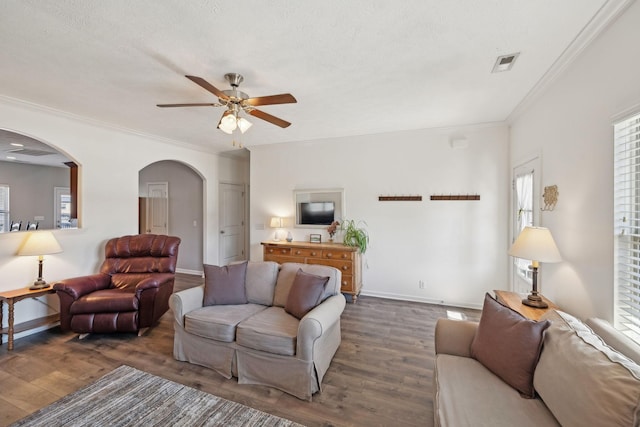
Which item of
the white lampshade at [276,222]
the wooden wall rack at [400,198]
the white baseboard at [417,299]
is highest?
the wooden wall rack at [400,198]

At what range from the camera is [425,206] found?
4180mm

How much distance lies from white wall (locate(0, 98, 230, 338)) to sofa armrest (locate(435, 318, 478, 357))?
4417mm

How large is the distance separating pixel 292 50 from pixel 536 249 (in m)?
2.42

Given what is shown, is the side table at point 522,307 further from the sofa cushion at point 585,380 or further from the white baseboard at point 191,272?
the white baseboard at point 191,272

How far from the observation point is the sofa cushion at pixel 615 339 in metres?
1.28

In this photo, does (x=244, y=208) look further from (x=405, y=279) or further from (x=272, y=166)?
(x=405, y=279)

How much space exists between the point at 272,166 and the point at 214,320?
336 centimetres

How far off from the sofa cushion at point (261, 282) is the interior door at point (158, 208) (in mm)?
4238

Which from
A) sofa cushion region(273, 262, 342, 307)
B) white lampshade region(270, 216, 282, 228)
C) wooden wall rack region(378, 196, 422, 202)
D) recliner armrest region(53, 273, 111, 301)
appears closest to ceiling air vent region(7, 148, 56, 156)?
recliner armrest region(53, 273, 111, 301)

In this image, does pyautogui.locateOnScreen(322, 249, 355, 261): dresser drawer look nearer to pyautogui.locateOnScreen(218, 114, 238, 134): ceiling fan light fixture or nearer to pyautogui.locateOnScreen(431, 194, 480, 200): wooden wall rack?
pyautogui.locateOnScreen(431, 194, 480, 200): wooden wall rack

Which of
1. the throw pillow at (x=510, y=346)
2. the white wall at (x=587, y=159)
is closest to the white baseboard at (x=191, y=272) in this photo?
the throw pillow at (x=510, y=346)

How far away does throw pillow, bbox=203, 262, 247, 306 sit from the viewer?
9.02 feet

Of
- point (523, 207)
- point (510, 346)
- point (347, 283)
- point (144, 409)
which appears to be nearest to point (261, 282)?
point (144, 409)

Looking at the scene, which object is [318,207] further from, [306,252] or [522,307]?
[522,307]
